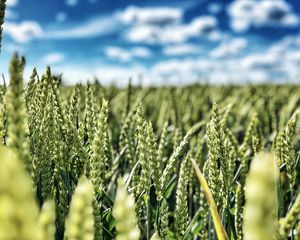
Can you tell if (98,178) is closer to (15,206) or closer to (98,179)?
(98,179)

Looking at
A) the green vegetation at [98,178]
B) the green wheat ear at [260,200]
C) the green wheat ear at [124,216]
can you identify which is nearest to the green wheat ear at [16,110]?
the green vegetation at [98,178]

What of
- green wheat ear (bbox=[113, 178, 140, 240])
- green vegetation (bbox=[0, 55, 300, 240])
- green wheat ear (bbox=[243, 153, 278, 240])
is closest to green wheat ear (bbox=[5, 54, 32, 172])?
green vegetation (bbox=[0, 55, 300, 240])

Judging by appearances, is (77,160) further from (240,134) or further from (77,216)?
(240,134)

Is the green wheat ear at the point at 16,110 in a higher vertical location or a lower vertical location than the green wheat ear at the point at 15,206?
higher

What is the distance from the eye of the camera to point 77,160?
1.26 m

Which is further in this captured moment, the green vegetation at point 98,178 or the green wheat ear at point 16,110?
the green wheat ear at point 16,110

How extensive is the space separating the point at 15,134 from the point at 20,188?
0.88 ft

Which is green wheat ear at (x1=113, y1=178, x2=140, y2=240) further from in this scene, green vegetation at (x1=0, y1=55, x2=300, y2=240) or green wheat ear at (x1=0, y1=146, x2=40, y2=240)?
green wheat ear at (x1=0, y1=146, x2=40, y2=240)

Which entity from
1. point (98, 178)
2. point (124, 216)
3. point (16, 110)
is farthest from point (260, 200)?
point (98, 178)

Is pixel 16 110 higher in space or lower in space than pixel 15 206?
higher

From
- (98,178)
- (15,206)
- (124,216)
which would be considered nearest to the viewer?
(15,206)

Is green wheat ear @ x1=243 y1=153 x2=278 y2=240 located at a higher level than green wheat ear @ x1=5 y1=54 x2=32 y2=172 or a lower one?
lower

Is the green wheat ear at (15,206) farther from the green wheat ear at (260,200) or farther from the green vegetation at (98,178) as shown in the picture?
the green wheat ear at (260,200)

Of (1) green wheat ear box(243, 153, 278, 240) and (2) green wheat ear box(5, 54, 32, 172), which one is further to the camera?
(2) green wheat ear box(5, 54, 32, 172)
